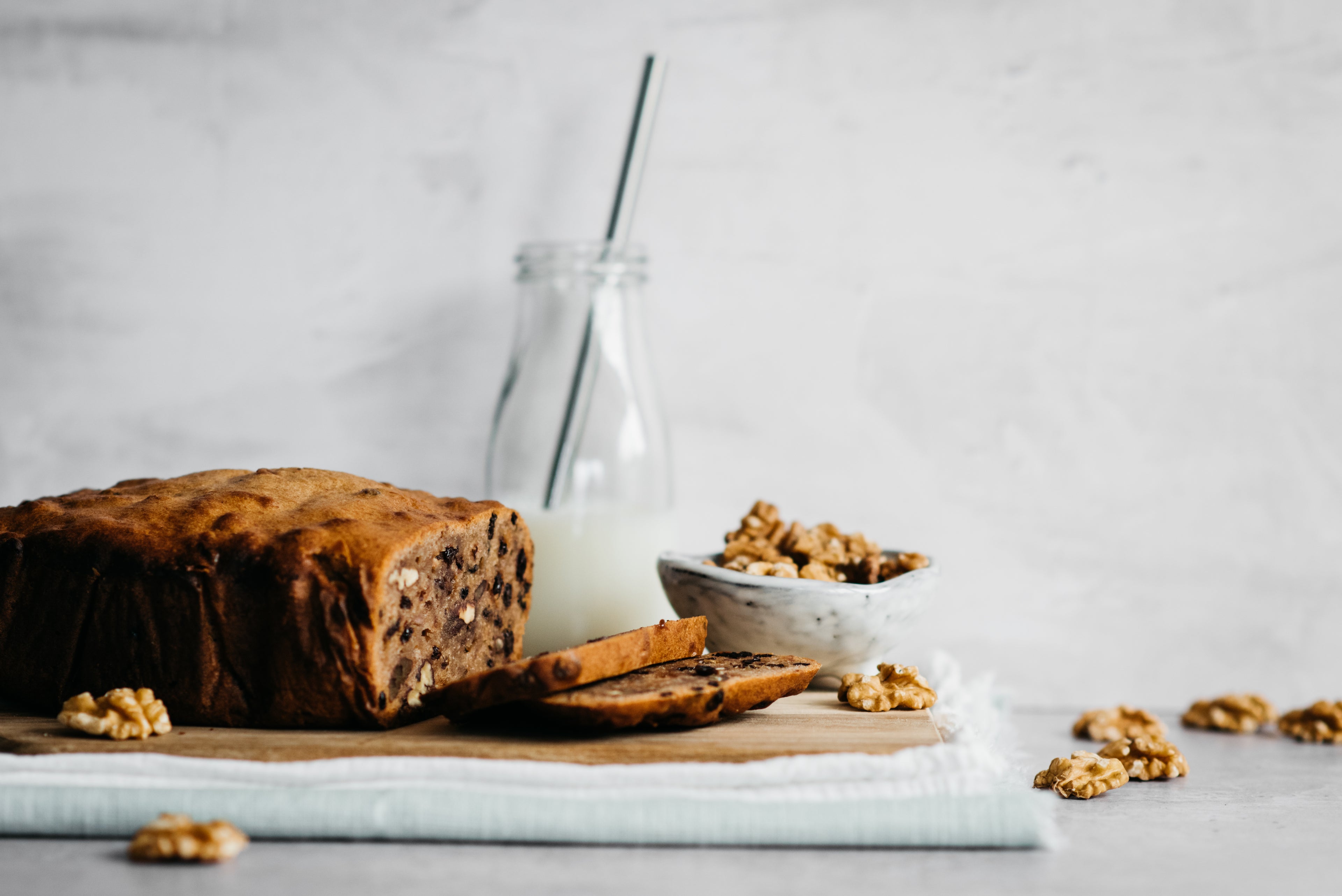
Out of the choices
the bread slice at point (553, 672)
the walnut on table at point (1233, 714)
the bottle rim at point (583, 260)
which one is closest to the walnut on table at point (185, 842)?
the bread slice at point (553, 672)

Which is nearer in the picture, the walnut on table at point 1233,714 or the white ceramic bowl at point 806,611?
the white ceramic bowl at point 806,611

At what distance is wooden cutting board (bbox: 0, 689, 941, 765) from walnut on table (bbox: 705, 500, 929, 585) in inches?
12.8

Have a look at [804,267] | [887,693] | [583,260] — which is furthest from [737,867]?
[804,267]

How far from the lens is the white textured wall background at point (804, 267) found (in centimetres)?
219

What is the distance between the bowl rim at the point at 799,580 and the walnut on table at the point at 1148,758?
1.15ft

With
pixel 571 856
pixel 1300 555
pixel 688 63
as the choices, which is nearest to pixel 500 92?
pixel 688 63

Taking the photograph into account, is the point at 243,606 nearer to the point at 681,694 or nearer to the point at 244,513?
the point at 244,513

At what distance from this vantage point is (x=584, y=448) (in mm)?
1926

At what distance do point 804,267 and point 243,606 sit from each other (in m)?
1.31

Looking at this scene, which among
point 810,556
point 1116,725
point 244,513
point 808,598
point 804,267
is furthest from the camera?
point 804,267

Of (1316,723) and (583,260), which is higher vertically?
(583,260)

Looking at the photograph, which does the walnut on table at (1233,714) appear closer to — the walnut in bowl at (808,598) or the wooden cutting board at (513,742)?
the walnut in bowl at (808,598)

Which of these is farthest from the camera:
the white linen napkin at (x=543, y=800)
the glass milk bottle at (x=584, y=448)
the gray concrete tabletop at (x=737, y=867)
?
the glass milk bottle at (x=584, y=448)

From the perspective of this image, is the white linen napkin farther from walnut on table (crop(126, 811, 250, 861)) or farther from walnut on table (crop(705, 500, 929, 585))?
walnut on table (crop(705, 500, 929, 585))
